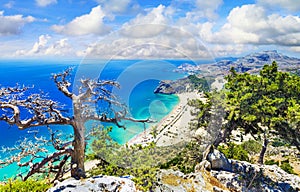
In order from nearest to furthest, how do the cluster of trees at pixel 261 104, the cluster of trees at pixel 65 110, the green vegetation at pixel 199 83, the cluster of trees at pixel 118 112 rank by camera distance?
1. the cluster of trees at pixel 65 110
2. the cluster of trees at pixel 118 112
3. the green vegetation at pixel 199 83
4. the cluster of trees at pixel 261 104

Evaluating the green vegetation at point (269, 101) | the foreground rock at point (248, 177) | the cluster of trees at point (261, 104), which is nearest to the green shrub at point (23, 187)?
the cluster of trees at point (261, 104)

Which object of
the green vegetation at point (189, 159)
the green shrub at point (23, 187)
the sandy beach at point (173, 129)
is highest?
the sandy beach at point (173, 129)

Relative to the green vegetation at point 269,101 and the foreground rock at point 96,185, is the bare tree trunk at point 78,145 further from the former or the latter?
the green vegetation at point 269,101

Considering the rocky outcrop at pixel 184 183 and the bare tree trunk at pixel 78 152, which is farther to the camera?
the rocky outcrop at pixel 184 183

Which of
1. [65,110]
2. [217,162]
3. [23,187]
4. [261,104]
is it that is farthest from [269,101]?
[23,187]

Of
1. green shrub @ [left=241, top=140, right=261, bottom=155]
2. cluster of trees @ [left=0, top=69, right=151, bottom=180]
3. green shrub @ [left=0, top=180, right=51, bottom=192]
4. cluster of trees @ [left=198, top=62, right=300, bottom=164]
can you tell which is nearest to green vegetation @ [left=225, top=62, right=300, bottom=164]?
cluster of trees @ [left=198, top=62, right=300, bottom=164]

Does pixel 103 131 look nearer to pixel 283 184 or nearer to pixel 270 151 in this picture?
pixel 283 184

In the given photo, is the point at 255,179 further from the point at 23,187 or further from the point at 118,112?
the point at 23,187
